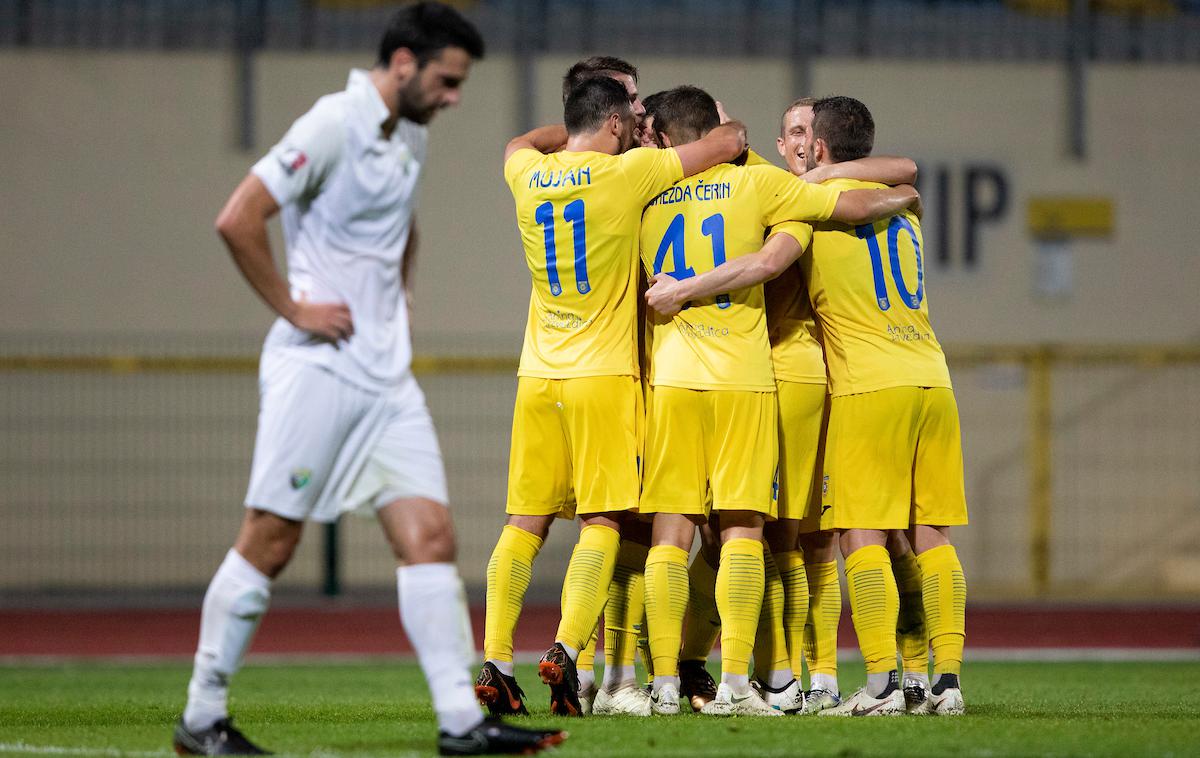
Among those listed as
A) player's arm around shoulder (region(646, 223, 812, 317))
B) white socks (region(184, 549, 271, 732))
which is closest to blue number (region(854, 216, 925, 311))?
player's arm around shoulder (region(646, 223, 812, 317))

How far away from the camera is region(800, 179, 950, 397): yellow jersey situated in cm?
588

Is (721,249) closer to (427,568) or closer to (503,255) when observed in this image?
(427,568)

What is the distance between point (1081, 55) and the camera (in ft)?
48.6

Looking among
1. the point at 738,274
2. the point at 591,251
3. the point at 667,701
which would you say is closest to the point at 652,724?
the point at 667,701

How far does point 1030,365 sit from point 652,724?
930cm

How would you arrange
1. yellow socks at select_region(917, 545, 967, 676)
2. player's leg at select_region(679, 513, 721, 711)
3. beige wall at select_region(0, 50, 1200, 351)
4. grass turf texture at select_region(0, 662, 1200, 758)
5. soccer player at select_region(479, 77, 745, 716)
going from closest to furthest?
grass turf texture at select_region(0, 662, 1200, 758), soccer player at select_region(479, 77, 745, 716), yellow socks at select_region(917, 545, 967, 676), player's leg at select_region(679, 513, 721, 711), beige wall at select_region(0, 50, 1200, 351)

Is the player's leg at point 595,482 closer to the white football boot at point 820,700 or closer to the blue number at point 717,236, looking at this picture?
the blue number at point 717,236

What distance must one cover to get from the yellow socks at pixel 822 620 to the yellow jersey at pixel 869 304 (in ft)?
2.67

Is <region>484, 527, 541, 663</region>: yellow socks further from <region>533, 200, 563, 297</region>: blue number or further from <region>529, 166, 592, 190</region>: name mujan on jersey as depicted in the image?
<region>529, 166, 592, 190</region>: name mujan on jersey

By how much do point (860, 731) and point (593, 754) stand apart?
105 cm

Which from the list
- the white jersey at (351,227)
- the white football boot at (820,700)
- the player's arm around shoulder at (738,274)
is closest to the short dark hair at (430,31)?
the white jersey at (351,227)

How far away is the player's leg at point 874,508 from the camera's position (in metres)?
5.71

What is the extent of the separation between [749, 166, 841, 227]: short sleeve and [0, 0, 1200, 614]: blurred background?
773 centimetres

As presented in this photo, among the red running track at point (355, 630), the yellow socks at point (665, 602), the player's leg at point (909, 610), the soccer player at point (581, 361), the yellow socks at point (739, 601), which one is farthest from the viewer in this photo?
the red running track at point (355, 630)
